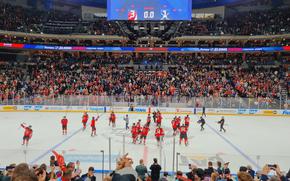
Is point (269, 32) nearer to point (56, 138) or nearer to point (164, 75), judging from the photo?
point (164, 75)

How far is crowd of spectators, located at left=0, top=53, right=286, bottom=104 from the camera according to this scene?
2597 centimetres

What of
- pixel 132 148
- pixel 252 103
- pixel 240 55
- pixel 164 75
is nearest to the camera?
pixel 132 148

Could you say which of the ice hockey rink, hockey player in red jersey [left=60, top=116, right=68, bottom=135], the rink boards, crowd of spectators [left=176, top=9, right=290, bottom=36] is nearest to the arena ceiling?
crowd of spectators [left=176, top=9, right=290, bottom=36]

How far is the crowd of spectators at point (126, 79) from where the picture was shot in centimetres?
2597

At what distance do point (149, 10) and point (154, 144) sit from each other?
9.24 meters

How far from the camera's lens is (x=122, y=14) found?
59.8 feet

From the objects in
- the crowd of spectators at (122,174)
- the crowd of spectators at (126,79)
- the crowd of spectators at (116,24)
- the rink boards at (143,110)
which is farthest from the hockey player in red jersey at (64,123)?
the crowd of spectators at (116,24)

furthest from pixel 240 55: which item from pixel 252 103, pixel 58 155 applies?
pixel 58 155

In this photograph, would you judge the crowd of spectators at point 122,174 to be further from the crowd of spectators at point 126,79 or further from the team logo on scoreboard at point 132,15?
the crowd of spectators at point 126,79

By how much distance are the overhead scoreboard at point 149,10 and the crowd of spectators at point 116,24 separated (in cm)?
1717

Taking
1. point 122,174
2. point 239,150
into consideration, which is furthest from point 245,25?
point 122,174

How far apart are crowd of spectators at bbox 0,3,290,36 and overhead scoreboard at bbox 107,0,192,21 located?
676 inches

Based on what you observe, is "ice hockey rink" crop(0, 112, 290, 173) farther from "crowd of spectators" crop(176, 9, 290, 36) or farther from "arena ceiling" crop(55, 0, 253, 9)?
"arena ceiling" crop(55, 0, 253, 9)

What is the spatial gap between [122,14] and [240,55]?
2480 cm
